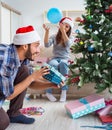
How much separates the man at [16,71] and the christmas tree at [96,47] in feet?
1.41

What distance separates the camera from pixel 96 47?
5.58 feet

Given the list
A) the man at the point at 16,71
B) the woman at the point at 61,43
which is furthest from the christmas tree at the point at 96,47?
the woman at the point at 61,43

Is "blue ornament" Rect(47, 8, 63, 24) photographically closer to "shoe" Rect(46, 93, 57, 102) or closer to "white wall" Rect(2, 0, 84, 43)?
"shoe" Rect(46, 93, 57, 102)

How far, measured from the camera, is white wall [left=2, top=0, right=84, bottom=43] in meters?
4.45

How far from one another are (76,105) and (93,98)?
0.17 meters

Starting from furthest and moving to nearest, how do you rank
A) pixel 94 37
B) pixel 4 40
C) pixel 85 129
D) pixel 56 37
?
pixel 4 40 < pixel 56 37 < pixel 94 37 < pixel 85 129

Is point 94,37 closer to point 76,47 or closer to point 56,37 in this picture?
point 76,47

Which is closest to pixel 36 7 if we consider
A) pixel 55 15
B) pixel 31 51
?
pixel 55 15

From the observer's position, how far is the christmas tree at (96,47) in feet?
5.57

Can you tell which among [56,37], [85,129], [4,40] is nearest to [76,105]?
[85,129]

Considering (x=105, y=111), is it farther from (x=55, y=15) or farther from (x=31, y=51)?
(x=55, y=15)

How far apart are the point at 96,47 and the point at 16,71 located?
694 millimetres

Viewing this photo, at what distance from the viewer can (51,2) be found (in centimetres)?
448

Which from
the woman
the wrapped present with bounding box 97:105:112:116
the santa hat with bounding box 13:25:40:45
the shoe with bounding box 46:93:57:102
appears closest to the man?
the santa hat with bounding box 13:25:40:45
